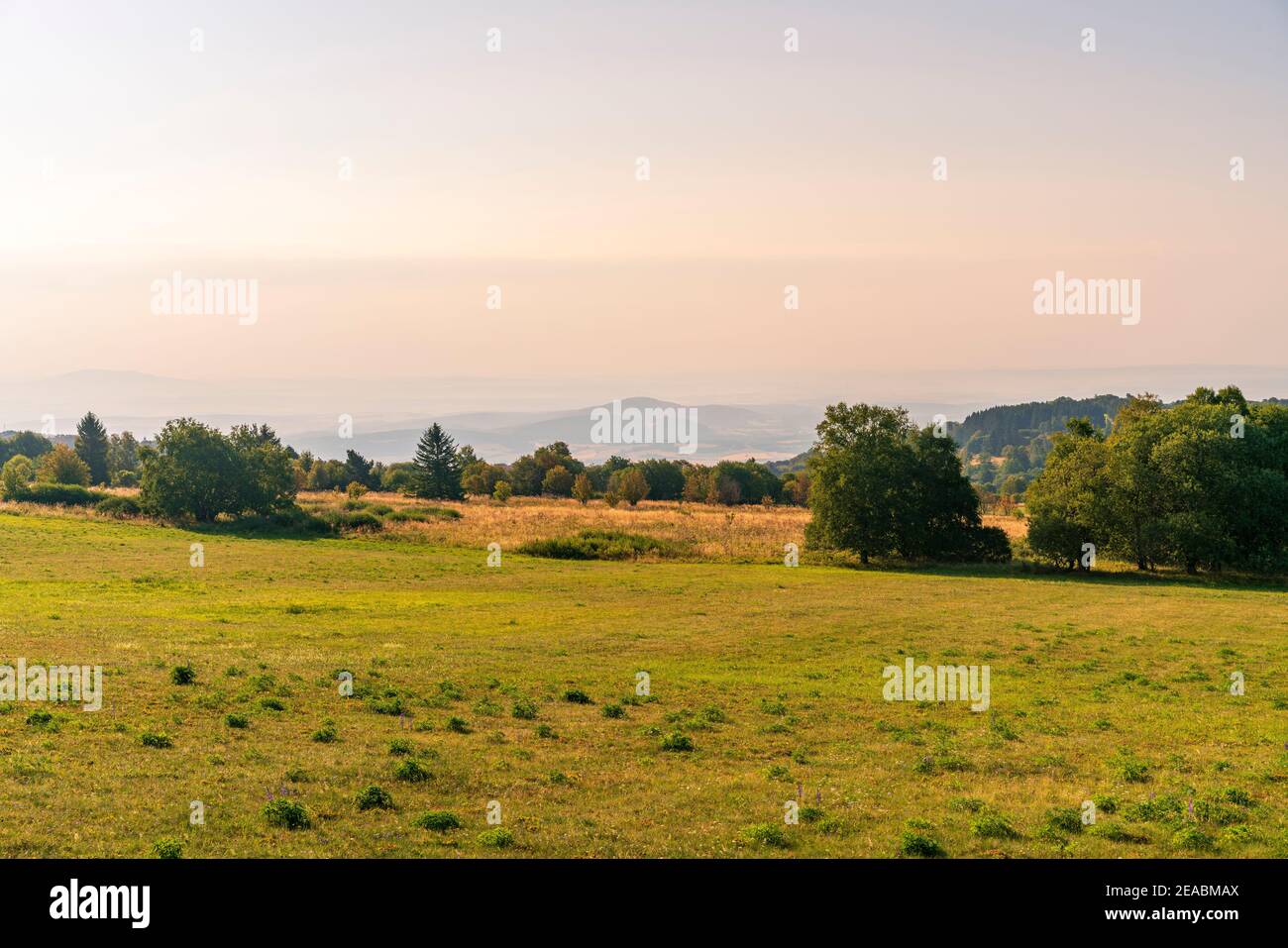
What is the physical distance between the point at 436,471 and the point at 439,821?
128906 mm

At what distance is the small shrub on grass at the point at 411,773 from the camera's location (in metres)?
16.7

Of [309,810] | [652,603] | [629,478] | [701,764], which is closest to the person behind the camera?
[309,810]

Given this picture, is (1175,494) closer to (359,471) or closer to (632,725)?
(632,725)

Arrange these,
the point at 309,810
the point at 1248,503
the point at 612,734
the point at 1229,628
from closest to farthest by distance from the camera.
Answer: the point at 309,810
the point at 612,734
the point at 1229,628
the point at 1248,503

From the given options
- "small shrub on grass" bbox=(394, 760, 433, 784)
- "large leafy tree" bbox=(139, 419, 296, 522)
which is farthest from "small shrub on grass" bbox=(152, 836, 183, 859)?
"large leafy tree" bbox=(139, 419, 296, 522)

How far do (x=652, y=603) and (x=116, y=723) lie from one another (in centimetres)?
2925

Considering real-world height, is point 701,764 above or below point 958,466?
below

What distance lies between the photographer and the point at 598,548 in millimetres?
72062

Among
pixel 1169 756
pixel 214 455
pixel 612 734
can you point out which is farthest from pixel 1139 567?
pixel 214 455

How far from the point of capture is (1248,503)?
62.2 meters

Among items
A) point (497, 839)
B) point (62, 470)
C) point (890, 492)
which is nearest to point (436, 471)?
point (62, 470)
